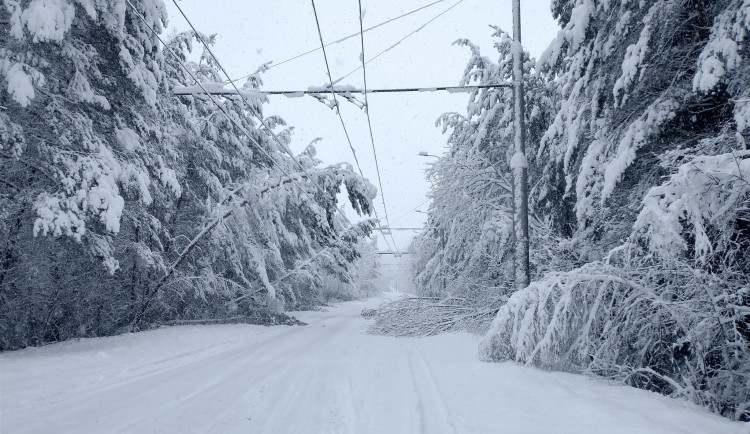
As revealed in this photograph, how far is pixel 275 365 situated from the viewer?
23.6 ft

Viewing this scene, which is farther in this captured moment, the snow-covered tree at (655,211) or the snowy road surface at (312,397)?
the snow-covered tree at (655,211)

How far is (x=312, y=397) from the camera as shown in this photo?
4902 mm

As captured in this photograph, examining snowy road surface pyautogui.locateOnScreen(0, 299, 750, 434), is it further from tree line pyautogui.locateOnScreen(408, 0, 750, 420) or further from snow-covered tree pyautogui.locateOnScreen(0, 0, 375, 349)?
snow-covered tree pyautogui.locateOnScreen(0, 0, 375, 349)

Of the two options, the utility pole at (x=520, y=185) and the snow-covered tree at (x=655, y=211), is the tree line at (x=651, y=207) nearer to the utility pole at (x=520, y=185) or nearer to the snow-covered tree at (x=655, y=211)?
the snow-covered tree at (x=655, y=211)

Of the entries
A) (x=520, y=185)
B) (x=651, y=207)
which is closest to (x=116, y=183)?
(x=520, y=185)

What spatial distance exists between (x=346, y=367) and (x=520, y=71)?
672 centimetres

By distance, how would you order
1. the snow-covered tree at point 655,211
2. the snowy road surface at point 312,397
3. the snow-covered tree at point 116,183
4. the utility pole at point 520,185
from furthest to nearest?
1. the utility pole at point 520,185
2. the snow-covered tree at point 116,183
3. the snow-covered tree at point 655,211
4. the snowy road surface at point 312,397

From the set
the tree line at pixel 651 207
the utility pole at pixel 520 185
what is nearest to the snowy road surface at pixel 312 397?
the tree line at pixel 651 207

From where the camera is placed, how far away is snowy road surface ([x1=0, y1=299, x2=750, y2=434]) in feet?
12.3

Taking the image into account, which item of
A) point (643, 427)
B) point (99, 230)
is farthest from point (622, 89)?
point (99, 230)

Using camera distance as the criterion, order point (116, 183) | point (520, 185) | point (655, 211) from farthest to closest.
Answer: point (520, 185), point (116, 183), point (655, 211)

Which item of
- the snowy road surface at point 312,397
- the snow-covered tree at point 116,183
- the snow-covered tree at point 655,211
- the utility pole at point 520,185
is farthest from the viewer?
the utility pole at point 520,185

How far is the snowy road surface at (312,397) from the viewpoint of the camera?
3762mm

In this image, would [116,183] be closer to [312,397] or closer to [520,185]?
[312,397]
